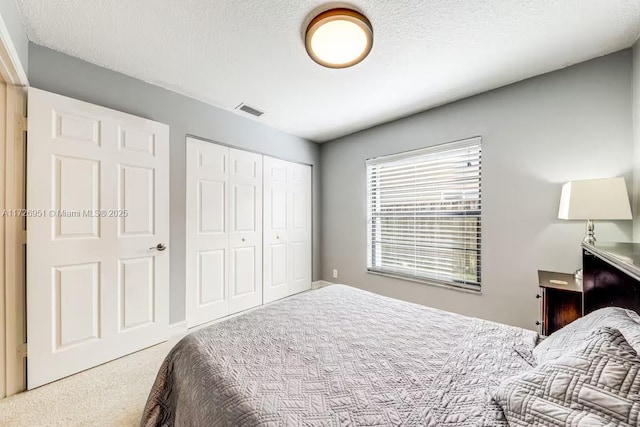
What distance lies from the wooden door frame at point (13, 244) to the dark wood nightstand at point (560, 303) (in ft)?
11.7

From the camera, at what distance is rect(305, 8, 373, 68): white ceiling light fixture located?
150cm

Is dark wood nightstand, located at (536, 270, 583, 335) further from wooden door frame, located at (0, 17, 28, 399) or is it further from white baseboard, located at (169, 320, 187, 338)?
wooden door frame, located at (0, 17, 28, 399)

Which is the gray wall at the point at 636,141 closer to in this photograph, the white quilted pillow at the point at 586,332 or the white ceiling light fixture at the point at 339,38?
the white quilted pillow at the point at 586,332

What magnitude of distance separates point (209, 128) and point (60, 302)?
197 cm

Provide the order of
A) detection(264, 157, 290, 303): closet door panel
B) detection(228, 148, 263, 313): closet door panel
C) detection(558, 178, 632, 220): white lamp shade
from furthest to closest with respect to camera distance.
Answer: detection(264, 157, 290, 303): closet door panel → detection(228, 148, 263, 313): closet door panel → detection(558, 178, 632, 220): white lamp shade

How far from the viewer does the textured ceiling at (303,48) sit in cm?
149

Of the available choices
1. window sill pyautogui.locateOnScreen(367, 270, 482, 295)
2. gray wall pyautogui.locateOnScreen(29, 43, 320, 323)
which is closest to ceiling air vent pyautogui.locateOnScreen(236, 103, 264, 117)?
gray wall pyautogui.locateOnScreen(29, 43, 320, 323)

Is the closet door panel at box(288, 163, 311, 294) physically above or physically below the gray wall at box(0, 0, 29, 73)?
below

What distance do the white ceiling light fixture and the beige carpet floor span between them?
8.57 ft

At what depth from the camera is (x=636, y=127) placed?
1771 mm

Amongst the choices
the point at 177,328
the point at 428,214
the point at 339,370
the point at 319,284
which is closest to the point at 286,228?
the point at 319,284

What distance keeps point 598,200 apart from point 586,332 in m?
1.24

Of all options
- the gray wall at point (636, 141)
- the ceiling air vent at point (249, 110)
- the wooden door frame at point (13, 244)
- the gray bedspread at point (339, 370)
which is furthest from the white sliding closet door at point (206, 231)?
the gray wall at point (636, 141)

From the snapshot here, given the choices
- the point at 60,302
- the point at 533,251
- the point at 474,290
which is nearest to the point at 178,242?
the point at 60,302
